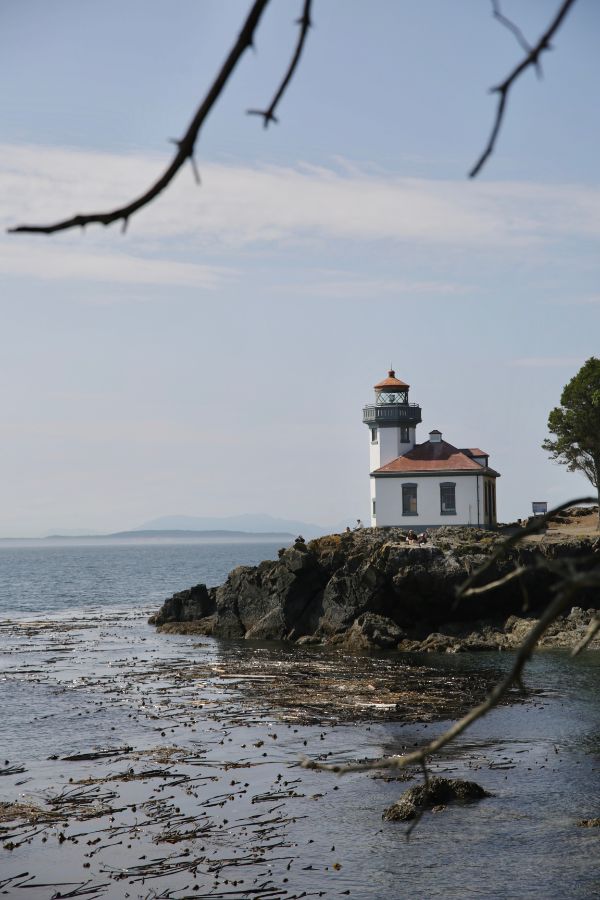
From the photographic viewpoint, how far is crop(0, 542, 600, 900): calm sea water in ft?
53.7

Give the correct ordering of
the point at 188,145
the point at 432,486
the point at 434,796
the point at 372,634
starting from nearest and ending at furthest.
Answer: the point at 188,145 → the point at 434,796 → the point at 372,634 → the point at 432,486

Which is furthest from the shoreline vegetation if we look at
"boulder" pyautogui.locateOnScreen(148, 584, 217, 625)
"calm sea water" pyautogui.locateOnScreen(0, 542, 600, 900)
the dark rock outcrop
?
the dark rock outcrop

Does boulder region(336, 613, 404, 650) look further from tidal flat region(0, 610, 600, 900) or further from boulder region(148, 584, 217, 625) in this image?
boulder region(148, 584, 217, 625)

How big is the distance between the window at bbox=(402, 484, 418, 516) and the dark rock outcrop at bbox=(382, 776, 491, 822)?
139 ft

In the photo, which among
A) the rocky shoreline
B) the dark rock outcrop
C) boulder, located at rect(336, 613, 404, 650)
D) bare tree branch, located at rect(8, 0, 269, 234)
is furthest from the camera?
the rocky shoreline

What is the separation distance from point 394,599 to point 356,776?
2798 centimetres

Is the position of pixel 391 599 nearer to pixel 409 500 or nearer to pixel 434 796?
pixel 409 500

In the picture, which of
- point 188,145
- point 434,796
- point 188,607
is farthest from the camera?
point 188,607

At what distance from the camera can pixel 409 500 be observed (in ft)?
209

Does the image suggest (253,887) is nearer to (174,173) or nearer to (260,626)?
(174,173)

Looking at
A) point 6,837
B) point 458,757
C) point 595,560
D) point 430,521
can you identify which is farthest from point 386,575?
point 595,560

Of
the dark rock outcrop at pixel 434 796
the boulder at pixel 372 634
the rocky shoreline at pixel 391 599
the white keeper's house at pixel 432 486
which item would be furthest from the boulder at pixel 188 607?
the dark rock outcrop at pixel 434 796

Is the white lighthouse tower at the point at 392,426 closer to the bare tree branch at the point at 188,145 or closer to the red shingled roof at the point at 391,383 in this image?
the red shingled roof at the point at 391,383

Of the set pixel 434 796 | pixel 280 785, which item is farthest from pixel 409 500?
pixel 434 796
